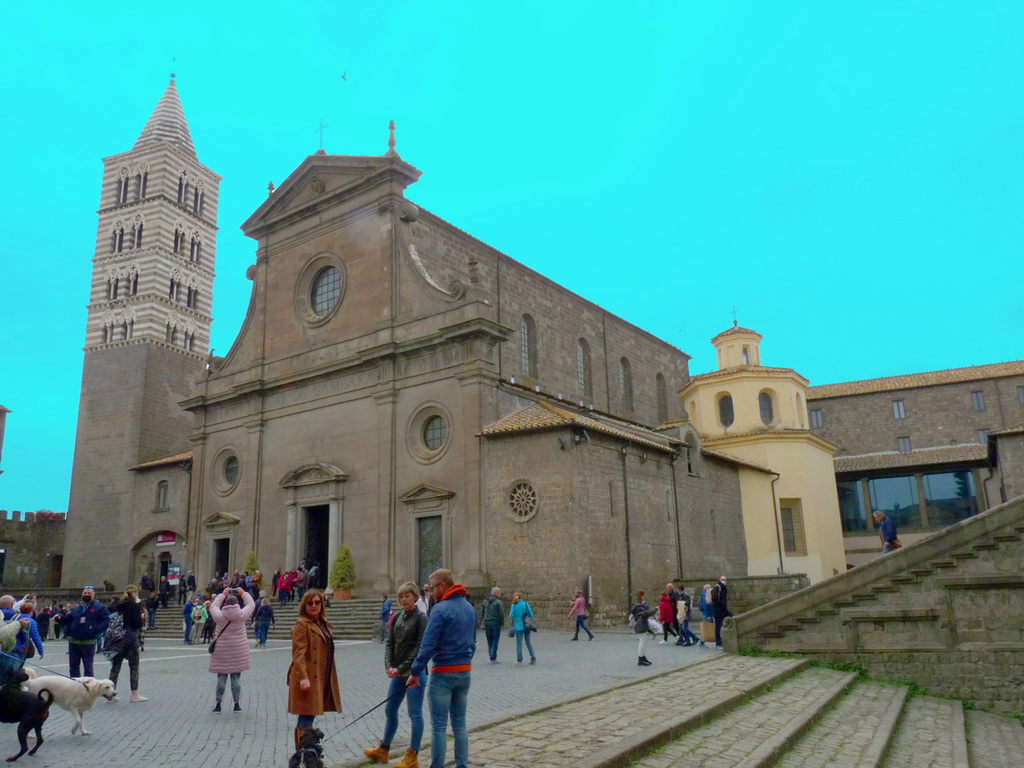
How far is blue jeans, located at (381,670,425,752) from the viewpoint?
24.3ft

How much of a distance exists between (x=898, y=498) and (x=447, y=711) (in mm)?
44051

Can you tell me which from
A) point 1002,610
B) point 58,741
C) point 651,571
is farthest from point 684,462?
point 58,741

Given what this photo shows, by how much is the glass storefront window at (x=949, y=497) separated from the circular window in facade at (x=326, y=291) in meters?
33.9

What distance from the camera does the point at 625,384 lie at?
40.5 m

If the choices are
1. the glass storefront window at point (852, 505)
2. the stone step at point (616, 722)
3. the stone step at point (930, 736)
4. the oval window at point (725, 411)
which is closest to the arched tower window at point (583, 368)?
the oval window at point (725, 411)

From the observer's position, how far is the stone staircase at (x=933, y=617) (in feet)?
52.7

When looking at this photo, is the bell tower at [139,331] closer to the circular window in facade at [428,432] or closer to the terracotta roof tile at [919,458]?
the circular window in facade at [428,432]

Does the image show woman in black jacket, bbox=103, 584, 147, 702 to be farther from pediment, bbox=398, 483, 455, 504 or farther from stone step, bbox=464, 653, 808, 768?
A: pediment, bbox=398, 483, 455, 504

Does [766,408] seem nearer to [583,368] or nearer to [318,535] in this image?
[583,368]

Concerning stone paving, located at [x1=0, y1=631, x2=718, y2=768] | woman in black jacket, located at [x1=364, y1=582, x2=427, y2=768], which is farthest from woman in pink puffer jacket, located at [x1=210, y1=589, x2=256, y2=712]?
woman in black jacket, located at [x1=364, y1=582, x2=427, y2=768]

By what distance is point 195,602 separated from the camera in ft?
78.1

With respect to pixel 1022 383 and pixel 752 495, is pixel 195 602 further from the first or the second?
pixel 1022 383

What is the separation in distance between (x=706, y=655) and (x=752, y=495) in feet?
70.2

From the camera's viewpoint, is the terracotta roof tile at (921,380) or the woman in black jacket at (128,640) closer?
the woman in black jacket at (128,640)
